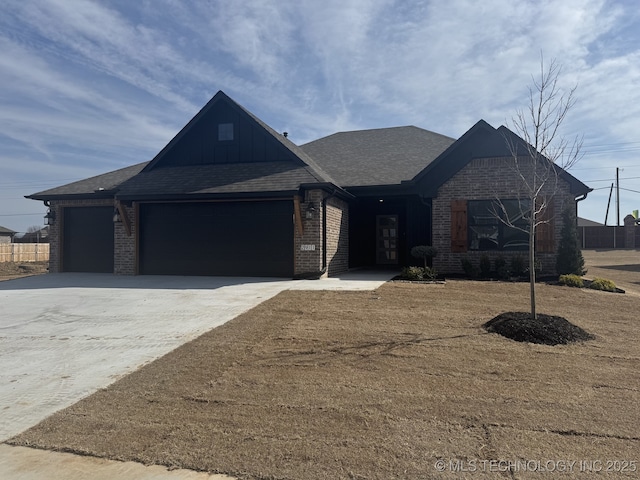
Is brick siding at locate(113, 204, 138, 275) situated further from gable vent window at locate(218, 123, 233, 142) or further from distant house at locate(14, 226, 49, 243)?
distant house at locate(14, 226, 49, 243)

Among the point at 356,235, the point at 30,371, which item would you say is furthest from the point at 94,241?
the point at 30,371

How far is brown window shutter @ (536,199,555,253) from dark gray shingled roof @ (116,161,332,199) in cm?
659

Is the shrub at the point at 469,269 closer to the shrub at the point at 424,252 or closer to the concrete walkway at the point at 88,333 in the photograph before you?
the shrub at the point at 424,252

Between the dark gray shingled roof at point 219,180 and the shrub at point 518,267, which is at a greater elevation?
the dark gray shingled roof at point 219,180

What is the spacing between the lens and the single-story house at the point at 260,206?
1195cm

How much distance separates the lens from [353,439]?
297cm

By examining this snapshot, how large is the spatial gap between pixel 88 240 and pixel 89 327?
907cm

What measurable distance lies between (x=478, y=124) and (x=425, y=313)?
7.71 m

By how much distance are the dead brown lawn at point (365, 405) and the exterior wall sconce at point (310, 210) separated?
5.76m

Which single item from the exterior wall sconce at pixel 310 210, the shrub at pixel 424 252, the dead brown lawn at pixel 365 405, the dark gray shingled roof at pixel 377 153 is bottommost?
the dead brown lawn at pixel 365 405

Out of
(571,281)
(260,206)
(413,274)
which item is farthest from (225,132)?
(571,281)

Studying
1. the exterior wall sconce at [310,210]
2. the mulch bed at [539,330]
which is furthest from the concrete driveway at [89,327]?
the mulch bed at [539,330]

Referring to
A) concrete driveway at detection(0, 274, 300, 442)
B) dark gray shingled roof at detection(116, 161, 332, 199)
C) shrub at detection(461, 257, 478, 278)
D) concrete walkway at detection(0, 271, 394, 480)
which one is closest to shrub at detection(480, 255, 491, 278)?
shrub at detection(461, 257, 478, 278)

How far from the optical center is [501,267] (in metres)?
11.6
